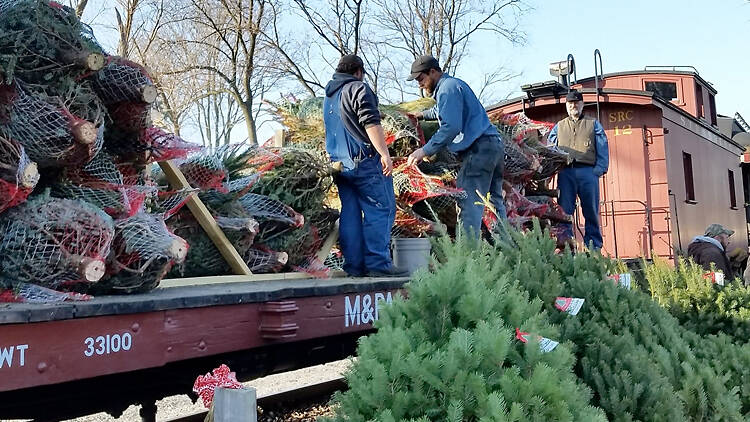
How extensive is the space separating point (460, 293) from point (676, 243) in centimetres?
1147

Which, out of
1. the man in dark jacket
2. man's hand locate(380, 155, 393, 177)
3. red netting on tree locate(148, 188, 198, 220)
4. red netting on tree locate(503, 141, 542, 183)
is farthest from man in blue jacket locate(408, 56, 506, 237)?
the man in dark jacket

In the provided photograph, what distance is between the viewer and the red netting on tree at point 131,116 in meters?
3.58

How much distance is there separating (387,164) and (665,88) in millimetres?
14441

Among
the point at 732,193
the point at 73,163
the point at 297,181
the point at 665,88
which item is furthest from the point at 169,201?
the point at 732,193

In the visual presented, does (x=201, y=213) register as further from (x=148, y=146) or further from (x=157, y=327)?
(x=157, y=327)

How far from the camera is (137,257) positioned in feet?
10.4

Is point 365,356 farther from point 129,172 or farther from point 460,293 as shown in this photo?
point 129,172

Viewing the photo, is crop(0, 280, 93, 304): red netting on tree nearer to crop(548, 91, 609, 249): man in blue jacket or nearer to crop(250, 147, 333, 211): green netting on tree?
crop(250, 147, 333, 211): green netting on tree

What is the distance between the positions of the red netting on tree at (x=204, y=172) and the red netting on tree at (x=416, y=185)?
1750 mm

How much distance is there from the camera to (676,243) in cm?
1261

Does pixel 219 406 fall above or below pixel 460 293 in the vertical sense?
below

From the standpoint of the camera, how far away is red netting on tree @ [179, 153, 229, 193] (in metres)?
4.68

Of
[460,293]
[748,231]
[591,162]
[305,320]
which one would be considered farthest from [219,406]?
[748,231]

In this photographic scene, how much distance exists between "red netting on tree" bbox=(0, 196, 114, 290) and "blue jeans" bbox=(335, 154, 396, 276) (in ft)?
7.49
